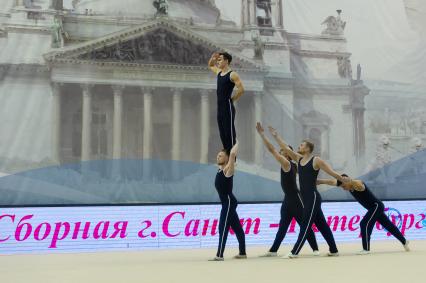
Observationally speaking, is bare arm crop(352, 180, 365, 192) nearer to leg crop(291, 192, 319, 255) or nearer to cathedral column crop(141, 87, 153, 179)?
leg crop(291, 192, 319, 255)

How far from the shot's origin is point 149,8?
629 inches

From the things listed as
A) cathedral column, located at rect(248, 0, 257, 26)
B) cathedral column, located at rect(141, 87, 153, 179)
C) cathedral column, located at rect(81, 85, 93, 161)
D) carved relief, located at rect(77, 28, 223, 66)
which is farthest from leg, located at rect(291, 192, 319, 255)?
cathedral column, located at rect(248, 0, 257, 26)

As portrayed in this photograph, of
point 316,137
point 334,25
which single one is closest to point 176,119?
point 316,137

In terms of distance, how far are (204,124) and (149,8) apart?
3784 millimetres

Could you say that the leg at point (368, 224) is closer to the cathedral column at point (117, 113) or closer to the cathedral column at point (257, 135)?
the cathedral column at point (257, 135)

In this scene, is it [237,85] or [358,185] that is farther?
[358,185]

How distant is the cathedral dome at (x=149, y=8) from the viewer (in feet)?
51.0

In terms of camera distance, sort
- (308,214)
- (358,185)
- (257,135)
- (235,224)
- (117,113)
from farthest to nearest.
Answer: (257,135), (117,113), (358,185), (308,214), (235,224)

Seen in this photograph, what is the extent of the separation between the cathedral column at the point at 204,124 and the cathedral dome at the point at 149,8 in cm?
219

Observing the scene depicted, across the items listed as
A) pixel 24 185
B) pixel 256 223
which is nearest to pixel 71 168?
pixel 24 185

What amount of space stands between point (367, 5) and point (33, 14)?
33.1 ft

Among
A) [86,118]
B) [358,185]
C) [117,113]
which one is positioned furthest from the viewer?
[117,113]

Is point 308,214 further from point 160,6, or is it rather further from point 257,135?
point 160,6

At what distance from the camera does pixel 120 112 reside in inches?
611
